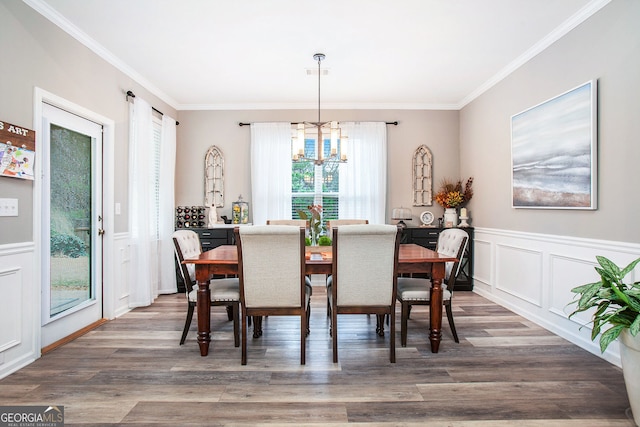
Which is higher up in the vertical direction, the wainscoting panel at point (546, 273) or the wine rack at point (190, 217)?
the wine rack at point (190, 217)

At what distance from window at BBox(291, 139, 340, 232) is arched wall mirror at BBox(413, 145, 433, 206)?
1.16 meters

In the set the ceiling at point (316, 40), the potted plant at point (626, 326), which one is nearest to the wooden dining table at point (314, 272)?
the potted plant at point (626, 326)

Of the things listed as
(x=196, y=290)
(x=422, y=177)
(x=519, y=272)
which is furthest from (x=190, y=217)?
(x=519, y=272)

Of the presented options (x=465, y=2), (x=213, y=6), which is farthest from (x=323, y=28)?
(x=465, y=2)

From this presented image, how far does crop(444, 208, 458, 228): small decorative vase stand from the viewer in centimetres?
483

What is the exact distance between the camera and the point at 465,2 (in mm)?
2621

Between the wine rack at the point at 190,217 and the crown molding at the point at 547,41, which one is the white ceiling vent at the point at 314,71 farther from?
the wine rack at the point at 190,217

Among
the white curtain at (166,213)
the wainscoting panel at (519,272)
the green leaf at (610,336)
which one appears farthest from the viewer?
the white curtain at (166,213)

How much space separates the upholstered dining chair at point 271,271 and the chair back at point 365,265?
0.26m

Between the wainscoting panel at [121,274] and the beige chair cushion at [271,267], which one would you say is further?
the wainscoting panel at [121,274]

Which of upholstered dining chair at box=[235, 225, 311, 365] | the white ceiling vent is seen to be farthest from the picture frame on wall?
upholstered dining chair at box=[235, 225, 311, 365]

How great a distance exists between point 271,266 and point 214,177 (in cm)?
315

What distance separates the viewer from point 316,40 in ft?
10.5

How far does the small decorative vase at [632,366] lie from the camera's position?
1.75 meters
